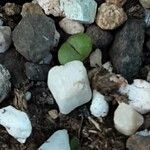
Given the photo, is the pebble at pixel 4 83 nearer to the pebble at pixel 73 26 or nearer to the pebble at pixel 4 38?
the pebble at pixel 4 38

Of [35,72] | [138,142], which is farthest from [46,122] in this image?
[138,142]

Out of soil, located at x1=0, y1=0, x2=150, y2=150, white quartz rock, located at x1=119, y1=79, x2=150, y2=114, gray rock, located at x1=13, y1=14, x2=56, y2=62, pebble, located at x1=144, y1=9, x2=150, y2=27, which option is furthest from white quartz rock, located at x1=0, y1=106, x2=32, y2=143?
pebble, located at x1=144, y1=9, x2=150, y2=27

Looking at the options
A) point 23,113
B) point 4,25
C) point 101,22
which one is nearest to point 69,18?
point 101,22

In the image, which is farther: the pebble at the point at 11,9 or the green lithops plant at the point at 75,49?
the pebble at the point at 11,9

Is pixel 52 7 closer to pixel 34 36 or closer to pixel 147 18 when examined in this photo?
pixel 34 36

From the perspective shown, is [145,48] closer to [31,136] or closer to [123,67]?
[123,67]

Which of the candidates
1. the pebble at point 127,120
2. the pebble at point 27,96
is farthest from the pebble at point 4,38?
the pebble at point 127,120

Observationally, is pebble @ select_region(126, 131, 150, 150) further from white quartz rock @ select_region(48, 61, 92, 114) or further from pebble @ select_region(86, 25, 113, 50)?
pebble @ select_region(86, 25, 113, 50)
